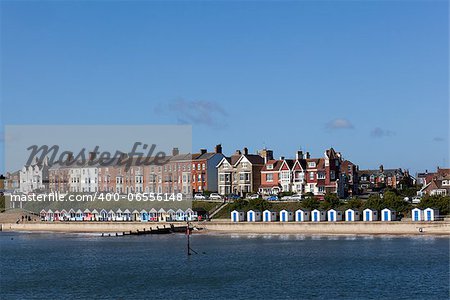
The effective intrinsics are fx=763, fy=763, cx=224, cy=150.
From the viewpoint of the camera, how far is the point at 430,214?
90812mm

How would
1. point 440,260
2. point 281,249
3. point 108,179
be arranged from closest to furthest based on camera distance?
point 440,260 < point 281,249 < point 108,179

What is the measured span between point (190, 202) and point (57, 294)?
69.5m

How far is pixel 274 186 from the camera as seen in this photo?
125812mm

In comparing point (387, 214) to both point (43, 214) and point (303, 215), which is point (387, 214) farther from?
point (43, 214)

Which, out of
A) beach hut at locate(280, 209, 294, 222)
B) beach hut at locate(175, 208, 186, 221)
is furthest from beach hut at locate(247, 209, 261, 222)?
beach hut at locate(175, 208, 186, 221)

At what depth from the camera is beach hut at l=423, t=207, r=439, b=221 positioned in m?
A: 90.6

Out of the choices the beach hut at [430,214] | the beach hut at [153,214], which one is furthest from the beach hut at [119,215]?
the beach hut at [430,214]

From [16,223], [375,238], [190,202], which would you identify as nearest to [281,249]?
[375,238]

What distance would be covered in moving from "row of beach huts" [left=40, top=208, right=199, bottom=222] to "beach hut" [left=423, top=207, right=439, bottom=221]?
3263 cm

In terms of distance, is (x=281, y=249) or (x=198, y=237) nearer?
(x=281, y=249)

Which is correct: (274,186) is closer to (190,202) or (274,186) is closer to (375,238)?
(190,202)

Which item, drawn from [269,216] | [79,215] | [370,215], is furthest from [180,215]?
[370,215]

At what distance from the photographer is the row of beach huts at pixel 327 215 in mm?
91562

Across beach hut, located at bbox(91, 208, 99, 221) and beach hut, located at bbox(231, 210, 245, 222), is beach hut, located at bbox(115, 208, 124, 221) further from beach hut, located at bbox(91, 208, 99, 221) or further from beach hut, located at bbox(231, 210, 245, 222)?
beach hut, located at bbox(231, 210, 245, 222)
